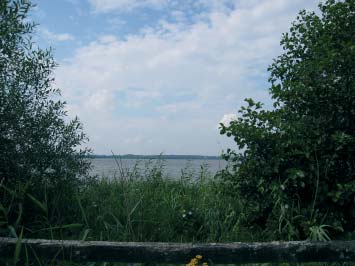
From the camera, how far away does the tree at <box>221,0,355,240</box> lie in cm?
524

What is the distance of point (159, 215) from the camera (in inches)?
211

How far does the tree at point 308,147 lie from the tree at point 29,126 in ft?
7.00

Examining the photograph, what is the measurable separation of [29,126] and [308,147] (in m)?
3.35

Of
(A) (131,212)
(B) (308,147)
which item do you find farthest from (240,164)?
(A) (131,212)

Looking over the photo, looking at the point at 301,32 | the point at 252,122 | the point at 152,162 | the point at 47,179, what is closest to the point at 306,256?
the point at 252,122

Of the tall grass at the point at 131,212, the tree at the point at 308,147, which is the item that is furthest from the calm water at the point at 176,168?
the tree at the point at 308,147

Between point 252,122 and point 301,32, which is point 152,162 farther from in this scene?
point 301,32

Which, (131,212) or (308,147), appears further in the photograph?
(308,147)

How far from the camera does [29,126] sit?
5.04 meters

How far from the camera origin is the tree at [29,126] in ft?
15.8

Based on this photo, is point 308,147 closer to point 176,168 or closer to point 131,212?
point 131,212

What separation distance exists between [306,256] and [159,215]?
7.44 ft

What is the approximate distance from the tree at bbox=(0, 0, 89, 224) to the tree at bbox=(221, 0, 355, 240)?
7.00 feet

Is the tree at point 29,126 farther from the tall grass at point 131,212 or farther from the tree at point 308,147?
the tree at point 308,147
